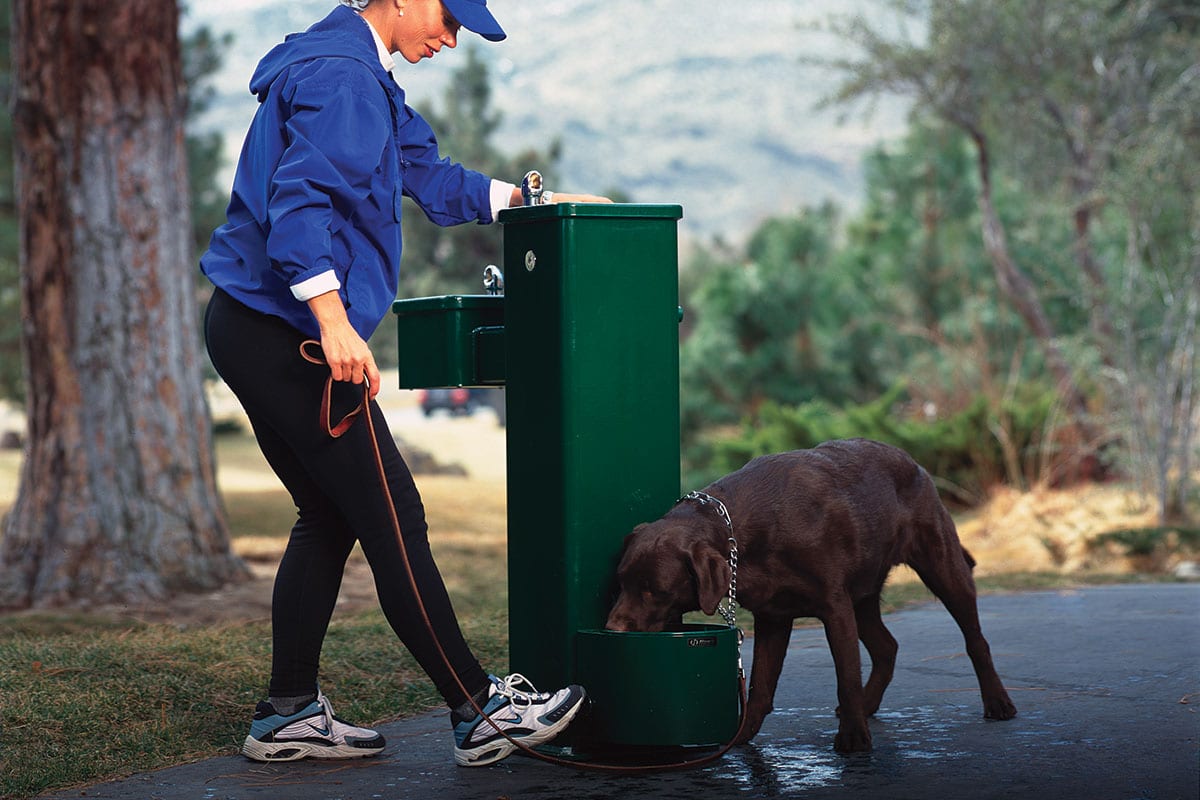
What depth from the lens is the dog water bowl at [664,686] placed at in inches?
142

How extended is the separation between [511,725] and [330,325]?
43.0 inches

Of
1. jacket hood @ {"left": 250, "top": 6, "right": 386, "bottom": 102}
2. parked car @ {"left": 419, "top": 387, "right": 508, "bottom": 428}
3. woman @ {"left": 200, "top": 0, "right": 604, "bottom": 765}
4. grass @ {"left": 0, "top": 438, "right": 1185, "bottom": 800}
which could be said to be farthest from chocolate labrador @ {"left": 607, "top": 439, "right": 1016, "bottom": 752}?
parked car @ {"left": 419, "top": 387, "right": 508, "bottom": 428}

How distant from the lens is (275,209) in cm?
335

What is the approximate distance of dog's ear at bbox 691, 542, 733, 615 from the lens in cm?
352

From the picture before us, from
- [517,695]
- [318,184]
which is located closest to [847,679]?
[517,695]

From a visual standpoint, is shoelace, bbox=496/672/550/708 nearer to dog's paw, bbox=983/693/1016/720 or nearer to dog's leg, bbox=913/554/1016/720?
dog's leg, bbox=913/554/1016/720

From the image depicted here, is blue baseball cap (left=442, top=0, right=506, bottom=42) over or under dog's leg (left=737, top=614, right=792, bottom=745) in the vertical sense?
over

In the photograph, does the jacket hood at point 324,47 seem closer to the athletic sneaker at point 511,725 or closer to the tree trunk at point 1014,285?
the athletic sneaker at point 511,725

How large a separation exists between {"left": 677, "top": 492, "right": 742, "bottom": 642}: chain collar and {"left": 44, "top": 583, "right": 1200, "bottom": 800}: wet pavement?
36 cm

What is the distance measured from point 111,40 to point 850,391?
9.99 metres

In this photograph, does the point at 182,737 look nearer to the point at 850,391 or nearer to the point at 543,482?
the point at 543,482

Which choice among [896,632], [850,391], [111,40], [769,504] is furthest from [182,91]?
[850,391]

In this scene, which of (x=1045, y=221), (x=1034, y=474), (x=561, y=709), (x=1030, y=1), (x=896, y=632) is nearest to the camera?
(x=561, y=709)

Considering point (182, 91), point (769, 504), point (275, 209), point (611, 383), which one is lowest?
point (769, 504)
